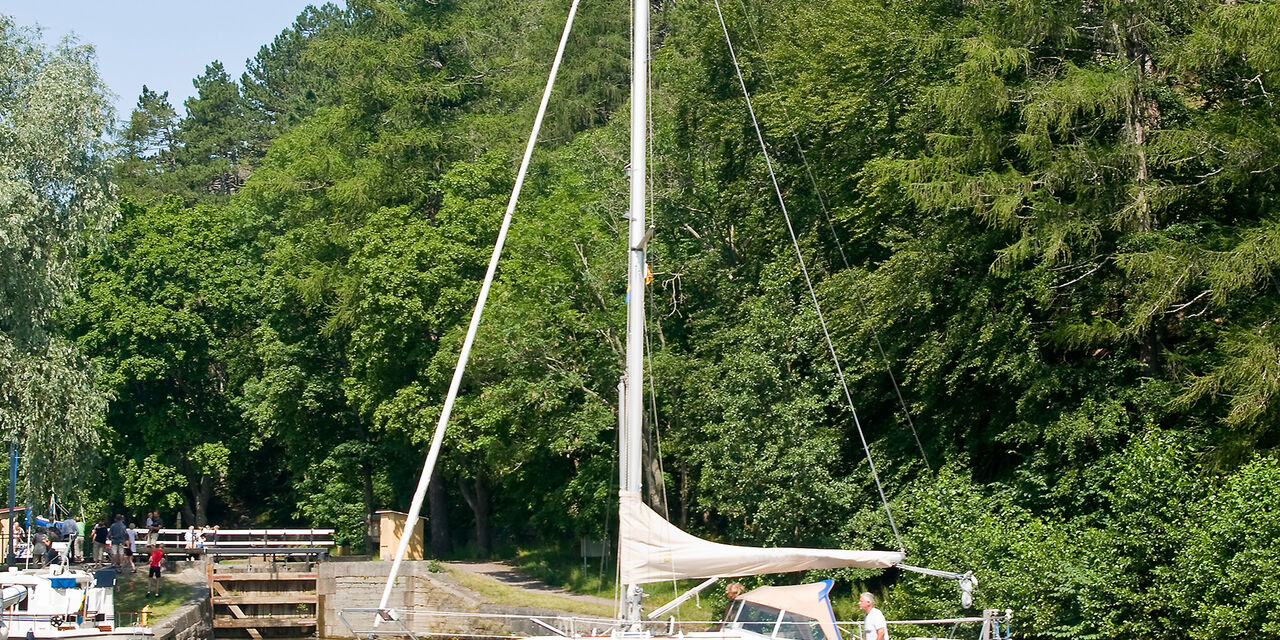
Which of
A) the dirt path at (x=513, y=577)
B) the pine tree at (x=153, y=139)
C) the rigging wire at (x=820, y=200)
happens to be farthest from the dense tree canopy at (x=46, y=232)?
the pine tree at (x=153, y=139)

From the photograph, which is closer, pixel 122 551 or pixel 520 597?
pixel 520 597

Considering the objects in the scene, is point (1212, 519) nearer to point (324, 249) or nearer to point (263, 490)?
point (324, 249)

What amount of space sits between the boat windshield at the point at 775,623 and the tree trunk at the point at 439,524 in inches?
1203

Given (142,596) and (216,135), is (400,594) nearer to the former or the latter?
(142,596)

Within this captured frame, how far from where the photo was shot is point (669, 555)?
51.4 ft

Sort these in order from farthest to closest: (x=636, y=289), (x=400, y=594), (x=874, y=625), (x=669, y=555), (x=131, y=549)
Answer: (x=131, y=549)
(x=400, y=594)
(x=636, y=289)
(x=669, y=555)
(x=874, y=625)

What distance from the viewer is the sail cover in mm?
15680

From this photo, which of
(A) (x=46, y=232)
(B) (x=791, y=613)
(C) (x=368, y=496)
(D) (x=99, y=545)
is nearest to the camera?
(B) (x=791, y=613)

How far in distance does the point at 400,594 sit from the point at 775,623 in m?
22.1

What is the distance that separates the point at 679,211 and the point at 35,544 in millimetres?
18180

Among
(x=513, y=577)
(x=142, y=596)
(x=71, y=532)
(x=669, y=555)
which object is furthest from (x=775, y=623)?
(x=513, y=577)

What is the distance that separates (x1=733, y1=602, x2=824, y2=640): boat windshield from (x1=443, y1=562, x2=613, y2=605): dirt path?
17.7m

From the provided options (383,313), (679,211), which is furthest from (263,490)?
(679,211)

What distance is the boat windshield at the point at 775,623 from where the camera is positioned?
622 inches
